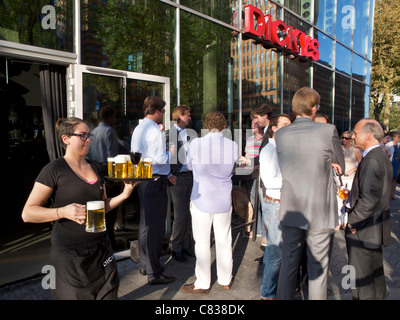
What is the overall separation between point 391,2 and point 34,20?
28603mm

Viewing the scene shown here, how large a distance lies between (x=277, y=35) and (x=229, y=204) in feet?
22.2

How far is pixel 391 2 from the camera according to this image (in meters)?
24.8

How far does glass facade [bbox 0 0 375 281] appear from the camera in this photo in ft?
13.8

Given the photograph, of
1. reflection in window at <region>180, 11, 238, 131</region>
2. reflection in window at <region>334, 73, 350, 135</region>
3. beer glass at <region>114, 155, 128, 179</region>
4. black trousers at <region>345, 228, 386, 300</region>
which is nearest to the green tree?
reflection in window at <region>334, 73, 350, 135</region>

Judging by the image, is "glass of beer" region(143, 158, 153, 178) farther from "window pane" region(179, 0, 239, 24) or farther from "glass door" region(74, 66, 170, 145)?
"window pane" region(179, 0, 239, 24)

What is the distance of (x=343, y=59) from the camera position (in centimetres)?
1337

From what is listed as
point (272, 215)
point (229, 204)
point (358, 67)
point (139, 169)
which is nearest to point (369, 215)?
point (272, 215)

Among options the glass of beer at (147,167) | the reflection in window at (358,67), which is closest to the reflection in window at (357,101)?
the reflection in window at (358,67)

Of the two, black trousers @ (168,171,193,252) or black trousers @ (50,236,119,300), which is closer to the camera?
black trousers @ (50,236,119,300)

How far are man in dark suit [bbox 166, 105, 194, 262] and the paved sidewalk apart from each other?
0.26 meters

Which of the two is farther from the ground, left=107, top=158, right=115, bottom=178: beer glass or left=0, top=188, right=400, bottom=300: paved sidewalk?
left=107, top=158, right=115, bottom=178: beer glass

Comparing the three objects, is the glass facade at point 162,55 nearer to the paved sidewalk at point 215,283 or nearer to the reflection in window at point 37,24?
the reflection in window at point 37,24

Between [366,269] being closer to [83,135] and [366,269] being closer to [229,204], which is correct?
[229,204]
